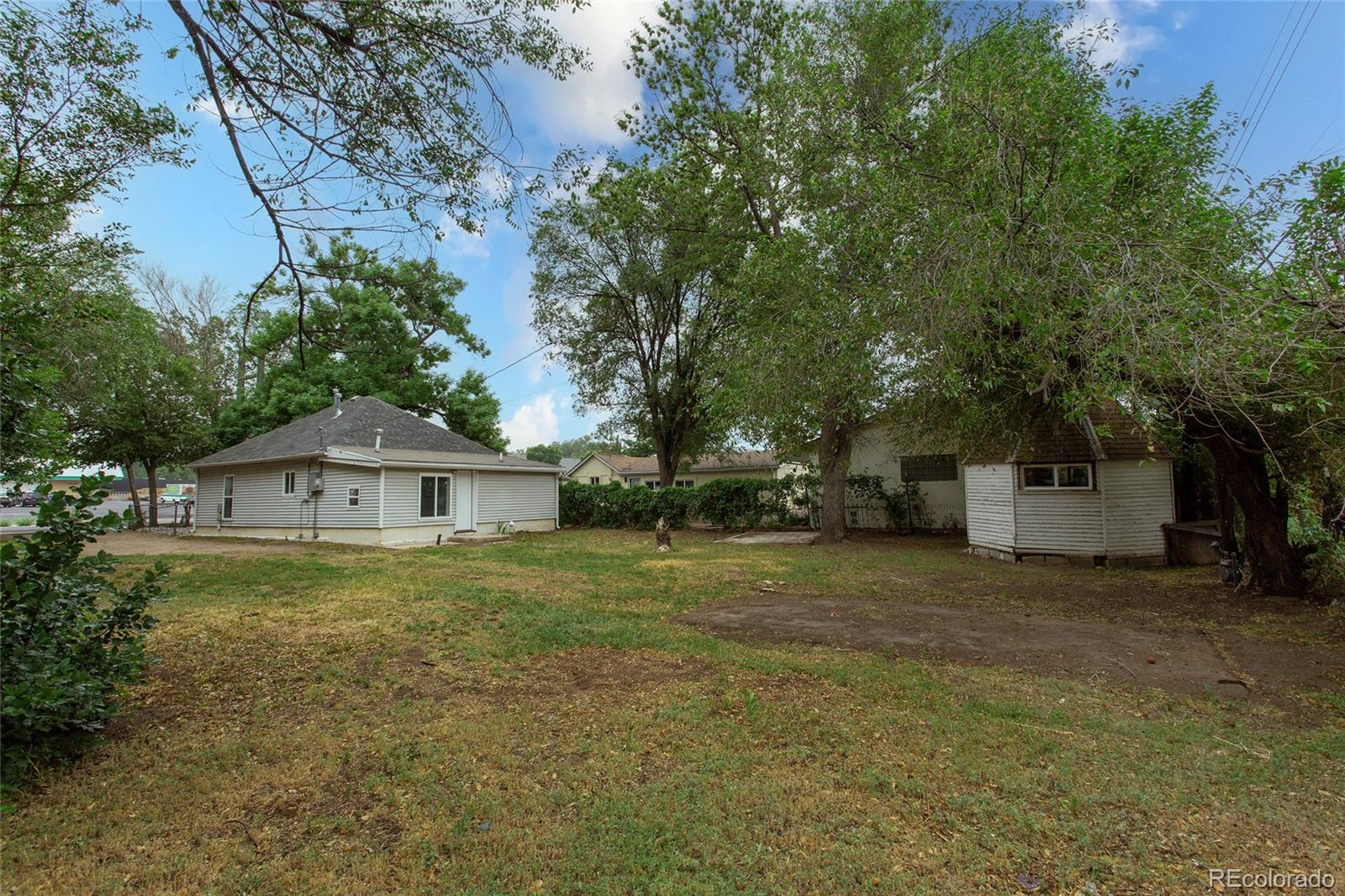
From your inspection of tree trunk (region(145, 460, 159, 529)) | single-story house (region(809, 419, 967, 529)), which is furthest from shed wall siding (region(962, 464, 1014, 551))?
tree trunk (region(145, 460, 159, 529))

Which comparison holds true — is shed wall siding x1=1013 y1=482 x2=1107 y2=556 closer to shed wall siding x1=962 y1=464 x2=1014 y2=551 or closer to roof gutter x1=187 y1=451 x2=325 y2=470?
shed wall siding x1=962 y1=464 x2=1014 y2=551

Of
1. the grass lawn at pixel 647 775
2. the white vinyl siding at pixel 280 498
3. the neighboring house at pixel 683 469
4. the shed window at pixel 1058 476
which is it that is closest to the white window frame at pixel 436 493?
the white vinyl siding at pixel 280 498

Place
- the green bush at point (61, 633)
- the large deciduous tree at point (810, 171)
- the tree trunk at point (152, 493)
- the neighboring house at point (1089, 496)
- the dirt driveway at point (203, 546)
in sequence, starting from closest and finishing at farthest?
the green bush at point (61, 633) → the large deciduous tree at point (810, 171) → the neighboring house at point (1089, 496) → the dirt driveway at point (203, 546) → the tree trunk at point (152, 493)

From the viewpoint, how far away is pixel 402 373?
2505 centimetres

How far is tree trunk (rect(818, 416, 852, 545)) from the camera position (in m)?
15.9

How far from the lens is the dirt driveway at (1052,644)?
15.9 feet

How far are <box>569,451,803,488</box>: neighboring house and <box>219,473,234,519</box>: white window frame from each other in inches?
529

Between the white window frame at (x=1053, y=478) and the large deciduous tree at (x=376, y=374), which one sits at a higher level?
the large deciduous tree at (x=376, y=374)

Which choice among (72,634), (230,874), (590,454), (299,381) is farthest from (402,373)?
(230,874)

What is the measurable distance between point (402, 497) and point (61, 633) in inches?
524

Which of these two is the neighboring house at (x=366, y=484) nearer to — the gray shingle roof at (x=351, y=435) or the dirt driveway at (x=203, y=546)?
the gray shingle roof at (x=351, y=435)

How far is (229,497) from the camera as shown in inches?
720

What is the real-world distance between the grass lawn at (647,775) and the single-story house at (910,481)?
12.7 metres

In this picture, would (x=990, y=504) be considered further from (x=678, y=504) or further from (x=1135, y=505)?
(x=678, y=504)
